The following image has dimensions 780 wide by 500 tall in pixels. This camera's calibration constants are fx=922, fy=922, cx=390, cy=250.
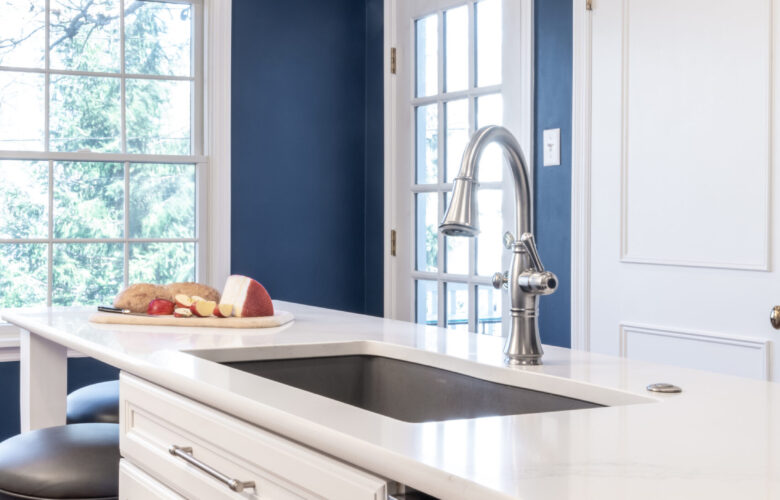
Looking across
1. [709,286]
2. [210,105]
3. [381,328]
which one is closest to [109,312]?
[381,328]

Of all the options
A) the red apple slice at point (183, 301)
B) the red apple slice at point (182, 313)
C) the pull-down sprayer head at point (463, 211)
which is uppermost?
the pull-down sprayer head at point (463, 211)

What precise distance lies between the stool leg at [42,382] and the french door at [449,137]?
6.00ft

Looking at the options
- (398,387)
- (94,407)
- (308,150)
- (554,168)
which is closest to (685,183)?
(554,168)

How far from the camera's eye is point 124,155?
4.06 m

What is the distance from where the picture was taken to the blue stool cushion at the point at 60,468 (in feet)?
5.80

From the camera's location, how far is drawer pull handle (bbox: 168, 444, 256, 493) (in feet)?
4.03

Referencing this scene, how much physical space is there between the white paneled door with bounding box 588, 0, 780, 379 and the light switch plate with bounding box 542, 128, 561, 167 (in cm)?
18

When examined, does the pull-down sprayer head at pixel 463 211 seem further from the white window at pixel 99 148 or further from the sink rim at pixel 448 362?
the white window at pixel 99 148

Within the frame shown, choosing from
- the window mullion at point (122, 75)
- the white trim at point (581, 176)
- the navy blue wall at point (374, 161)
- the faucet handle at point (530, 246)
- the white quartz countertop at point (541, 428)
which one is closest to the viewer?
the white quartz countertop at point (541, 428)

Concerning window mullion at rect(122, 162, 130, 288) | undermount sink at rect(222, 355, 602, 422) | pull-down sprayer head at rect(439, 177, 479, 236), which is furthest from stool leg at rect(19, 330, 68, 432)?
window mullion at rect(122, 162, 130, 288)

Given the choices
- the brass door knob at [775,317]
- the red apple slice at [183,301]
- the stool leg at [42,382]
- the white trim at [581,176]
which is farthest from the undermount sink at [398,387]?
the white trim at [581,176]

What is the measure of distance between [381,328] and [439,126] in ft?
7.01

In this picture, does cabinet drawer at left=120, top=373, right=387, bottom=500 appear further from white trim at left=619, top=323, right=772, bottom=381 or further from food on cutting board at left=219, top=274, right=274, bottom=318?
white trim at left=619, top=323, right=772, bottom=381

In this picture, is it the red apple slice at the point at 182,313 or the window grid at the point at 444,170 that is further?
the window grid at the point at 444,170
